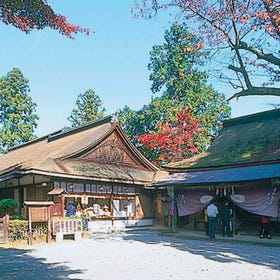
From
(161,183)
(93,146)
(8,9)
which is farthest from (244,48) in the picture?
(93,146)

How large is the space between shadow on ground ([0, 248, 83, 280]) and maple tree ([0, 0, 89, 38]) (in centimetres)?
486

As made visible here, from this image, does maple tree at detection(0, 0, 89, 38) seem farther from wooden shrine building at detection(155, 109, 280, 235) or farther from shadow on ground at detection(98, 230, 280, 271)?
wooden shrine building at detection(155, 109, 280, 235)

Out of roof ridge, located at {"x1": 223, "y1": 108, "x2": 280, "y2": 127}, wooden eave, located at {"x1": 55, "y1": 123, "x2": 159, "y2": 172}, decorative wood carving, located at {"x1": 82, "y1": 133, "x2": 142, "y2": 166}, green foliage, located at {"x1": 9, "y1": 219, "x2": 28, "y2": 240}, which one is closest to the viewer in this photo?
green foliage, located at {"x1": 9, "y1": 219, "x2": 28, "y2": 240}

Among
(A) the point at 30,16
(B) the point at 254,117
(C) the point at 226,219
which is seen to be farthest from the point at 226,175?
(A) the point at 30,16

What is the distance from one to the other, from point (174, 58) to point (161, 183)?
66.1ft

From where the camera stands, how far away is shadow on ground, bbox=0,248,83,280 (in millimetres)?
7405

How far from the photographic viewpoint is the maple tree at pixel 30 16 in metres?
6.11

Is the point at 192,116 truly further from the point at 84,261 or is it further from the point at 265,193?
the point at 84,261

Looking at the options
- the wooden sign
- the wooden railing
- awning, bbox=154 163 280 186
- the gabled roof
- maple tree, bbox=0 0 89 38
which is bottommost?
the wooden railing

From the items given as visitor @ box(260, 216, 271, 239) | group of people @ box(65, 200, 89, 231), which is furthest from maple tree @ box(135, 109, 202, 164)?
visitor @ box(260, 216, 271, 239)

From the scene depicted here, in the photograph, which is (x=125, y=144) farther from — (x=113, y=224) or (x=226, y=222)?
(x=226, y=222)

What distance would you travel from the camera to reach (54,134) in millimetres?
27594

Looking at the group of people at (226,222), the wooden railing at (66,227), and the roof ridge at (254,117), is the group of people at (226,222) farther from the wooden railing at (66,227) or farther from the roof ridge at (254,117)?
the roof ridge at (254,117)

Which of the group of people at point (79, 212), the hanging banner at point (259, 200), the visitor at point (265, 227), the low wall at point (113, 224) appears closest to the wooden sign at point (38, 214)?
the group of people at point (79, 212)
